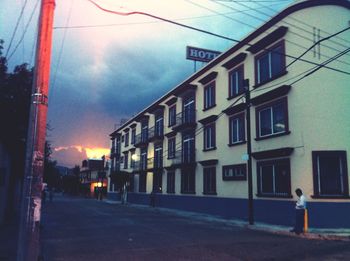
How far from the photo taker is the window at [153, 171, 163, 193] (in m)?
35.1

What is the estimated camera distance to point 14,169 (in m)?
19.3

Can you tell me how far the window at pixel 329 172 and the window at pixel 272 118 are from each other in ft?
7.27

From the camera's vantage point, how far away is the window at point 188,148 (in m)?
28.1

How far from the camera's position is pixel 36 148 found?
571cm

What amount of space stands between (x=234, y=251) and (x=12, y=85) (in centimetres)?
1343

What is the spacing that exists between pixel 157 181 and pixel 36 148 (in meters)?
30.7

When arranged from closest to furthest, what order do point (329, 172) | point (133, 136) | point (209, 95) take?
point (329, 172)
point (209, 95)
point (133, 136)

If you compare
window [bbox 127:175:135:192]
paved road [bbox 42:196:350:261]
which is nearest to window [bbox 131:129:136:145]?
window [bbox 127:175:135:192]

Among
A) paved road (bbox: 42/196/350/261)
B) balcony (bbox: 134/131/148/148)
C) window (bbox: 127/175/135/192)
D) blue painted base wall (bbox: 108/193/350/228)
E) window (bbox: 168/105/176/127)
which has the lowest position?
paved road (bbox: 42/196/350/261)

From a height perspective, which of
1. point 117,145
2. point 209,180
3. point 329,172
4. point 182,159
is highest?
point 117,145

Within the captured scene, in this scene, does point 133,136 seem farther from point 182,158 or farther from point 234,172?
point 234,172

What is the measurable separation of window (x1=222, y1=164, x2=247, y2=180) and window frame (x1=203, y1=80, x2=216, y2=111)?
17.1 feet

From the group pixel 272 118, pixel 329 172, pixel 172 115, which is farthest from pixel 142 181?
pixel 329 172

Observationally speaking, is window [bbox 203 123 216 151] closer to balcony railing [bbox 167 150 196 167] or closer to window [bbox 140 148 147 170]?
balcony railing [bbox 167 150 196 167]
